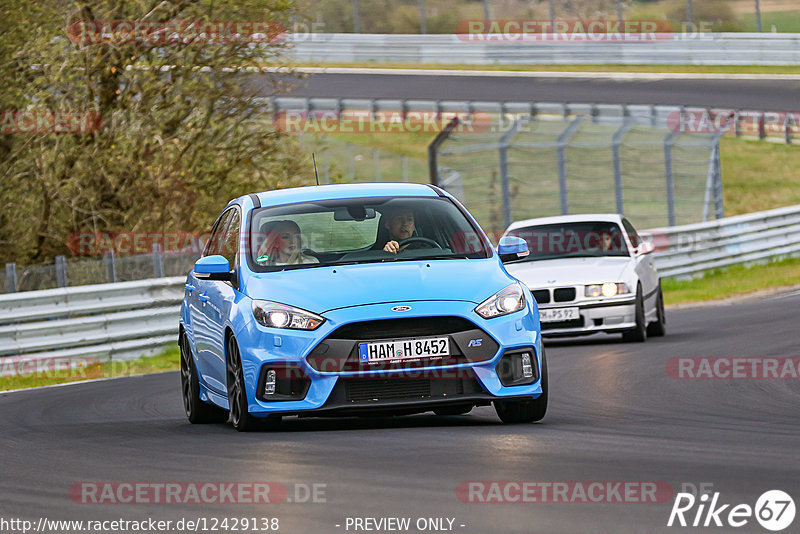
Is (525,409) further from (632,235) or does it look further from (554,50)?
(554,50)

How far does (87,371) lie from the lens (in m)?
17.9

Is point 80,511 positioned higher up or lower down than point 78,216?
higher up

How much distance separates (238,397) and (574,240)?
9800mm

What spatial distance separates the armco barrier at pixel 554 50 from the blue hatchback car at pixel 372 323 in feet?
115

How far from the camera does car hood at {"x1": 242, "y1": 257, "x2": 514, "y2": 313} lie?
910cm

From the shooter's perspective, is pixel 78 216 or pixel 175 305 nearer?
pixel 175 305

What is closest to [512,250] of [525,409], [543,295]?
[525,409]

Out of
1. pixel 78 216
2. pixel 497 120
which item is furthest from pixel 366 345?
pixel 497 120

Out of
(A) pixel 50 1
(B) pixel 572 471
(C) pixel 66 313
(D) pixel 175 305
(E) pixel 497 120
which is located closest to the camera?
(B) pixel 572 471

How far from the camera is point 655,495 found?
6.50 m

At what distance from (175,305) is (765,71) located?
30.0m

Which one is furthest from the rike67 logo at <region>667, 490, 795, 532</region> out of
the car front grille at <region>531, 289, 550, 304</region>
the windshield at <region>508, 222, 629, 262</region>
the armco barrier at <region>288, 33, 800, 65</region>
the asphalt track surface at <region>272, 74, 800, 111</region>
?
the armco barrier at <region>288, 33, 800, 65</region>

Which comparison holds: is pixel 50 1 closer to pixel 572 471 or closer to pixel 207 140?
pixel 207 140

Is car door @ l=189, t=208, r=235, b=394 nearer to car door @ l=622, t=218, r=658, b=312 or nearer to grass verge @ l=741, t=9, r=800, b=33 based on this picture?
car door @ l=622, t=218, r=658, b=312
